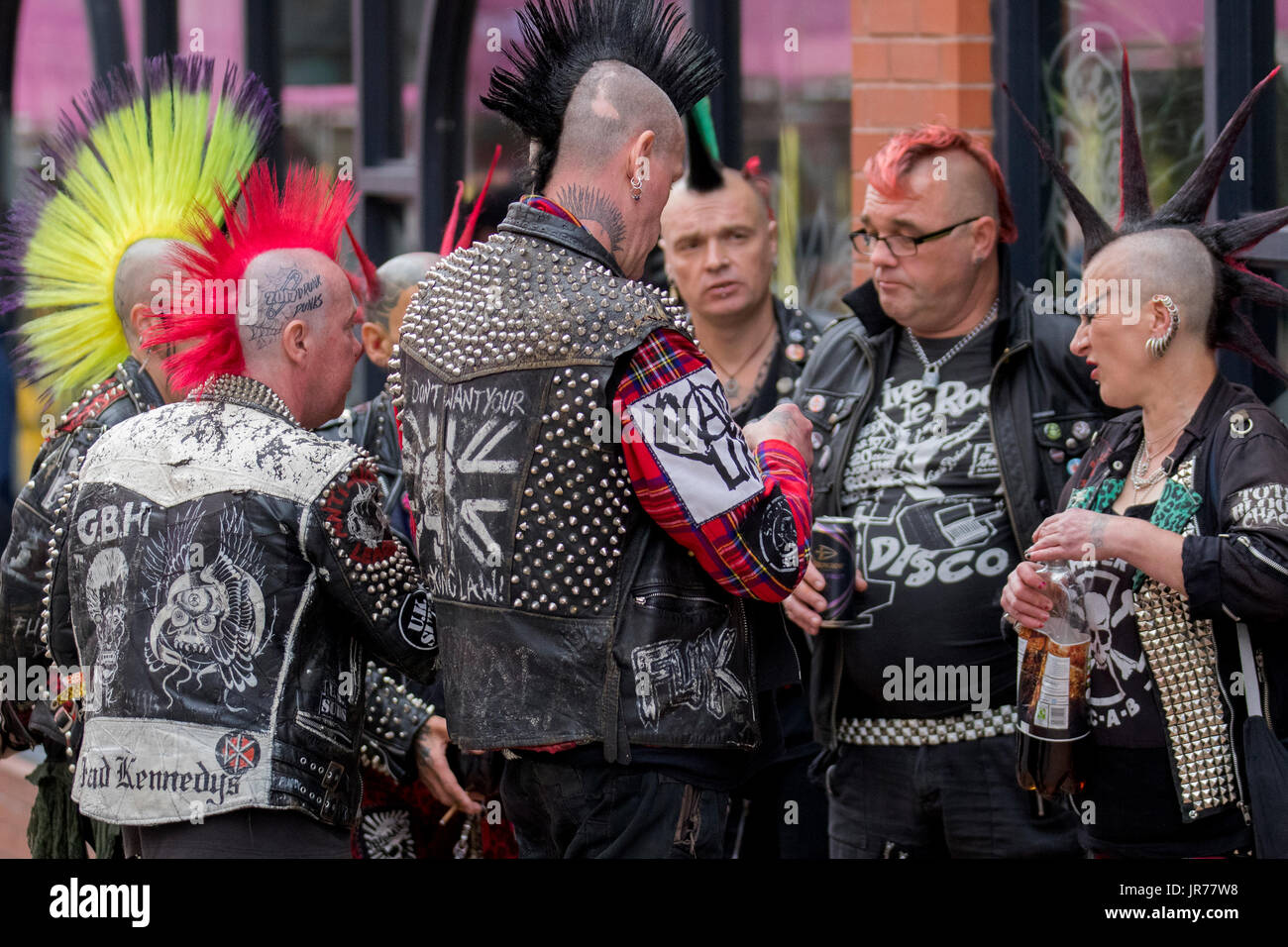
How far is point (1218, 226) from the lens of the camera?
3414 mm

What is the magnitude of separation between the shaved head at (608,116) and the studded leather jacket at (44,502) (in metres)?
1.39

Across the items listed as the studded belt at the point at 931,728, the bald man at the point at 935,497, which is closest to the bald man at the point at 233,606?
the bald man at the point at 935,497

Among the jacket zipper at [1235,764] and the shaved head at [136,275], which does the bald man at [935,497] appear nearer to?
the jacket zipper at [1235,764]

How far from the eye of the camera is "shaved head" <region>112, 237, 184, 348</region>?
415 cm

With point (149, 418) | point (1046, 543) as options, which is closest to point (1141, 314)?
point (1046, 543)

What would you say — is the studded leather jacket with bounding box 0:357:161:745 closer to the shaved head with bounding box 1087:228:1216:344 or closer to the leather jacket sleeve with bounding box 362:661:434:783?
the leather jacket sleeve with bounding box 362:661:434:783

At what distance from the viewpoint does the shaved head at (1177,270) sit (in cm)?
338

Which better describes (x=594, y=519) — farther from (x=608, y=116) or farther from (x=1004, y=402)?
(x=1004, y=402)

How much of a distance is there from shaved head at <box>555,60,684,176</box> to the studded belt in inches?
61.5

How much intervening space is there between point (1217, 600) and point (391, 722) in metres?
2.01

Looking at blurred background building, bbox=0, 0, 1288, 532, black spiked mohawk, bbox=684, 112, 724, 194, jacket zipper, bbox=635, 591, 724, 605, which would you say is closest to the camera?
jacket zipper, bbox=635, 591, 724, 605

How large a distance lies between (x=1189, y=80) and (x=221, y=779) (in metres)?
3.16

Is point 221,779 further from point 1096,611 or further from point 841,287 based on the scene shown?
point 841,287

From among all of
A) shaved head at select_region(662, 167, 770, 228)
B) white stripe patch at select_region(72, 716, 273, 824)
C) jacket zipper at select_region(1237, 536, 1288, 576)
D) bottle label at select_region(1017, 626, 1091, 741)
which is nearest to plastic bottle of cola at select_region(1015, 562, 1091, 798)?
bottle label at select_region(1017, 626, 1091, 741)
